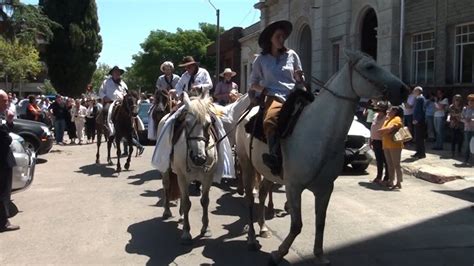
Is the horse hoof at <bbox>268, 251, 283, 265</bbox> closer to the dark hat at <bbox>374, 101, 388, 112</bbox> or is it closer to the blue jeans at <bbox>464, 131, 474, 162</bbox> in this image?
the dark hat at <bbox>374, 101, 388, 112</bbox>

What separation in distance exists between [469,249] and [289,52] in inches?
130

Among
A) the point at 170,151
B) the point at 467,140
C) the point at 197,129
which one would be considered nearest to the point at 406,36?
the point at 467,140

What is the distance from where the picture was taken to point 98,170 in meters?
13.5

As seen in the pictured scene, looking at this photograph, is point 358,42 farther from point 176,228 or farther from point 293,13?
point 176,228

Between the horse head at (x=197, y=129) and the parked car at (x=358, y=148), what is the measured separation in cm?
667

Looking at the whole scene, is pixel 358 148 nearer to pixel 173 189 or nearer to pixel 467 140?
pixel 467 140

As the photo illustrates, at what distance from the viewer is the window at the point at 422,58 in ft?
60.5

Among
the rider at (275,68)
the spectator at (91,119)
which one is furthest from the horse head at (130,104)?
the spectator at (91,119)

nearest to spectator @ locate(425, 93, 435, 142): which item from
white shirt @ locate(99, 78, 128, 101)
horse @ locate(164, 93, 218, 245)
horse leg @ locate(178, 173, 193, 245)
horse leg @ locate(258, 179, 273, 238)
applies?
white shirt @ locate(99, 78, 128, 101)

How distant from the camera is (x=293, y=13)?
28828 millimetres

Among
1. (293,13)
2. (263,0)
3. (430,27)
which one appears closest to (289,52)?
(430,27)

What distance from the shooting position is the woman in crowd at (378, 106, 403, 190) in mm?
10727

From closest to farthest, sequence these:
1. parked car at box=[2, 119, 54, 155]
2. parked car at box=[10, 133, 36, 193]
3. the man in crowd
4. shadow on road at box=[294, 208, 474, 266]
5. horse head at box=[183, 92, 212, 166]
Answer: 1. shadow on road at box=[294, 208, 474, 266]
2. horse head at box=[183, 92, 212, 166]
3. the man in crowd
4. parked car at box=[10, 133, 36, 193]
5. parked car at box=[2, 119, 54, 155]

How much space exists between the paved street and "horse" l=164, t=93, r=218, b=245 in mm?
505
